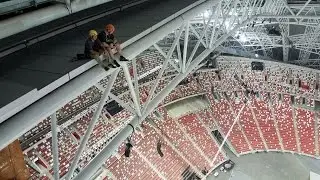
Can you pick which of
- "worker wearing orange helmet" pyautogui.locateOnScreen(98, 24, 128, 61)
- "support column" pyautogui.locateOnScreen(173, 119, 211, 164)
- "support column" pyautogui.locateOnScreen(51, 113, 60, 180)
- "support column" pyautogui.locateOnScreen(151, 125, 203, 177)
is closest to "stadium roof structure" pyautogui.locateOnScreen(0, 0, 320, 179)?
"support column" pyautogui.locateOnScreen(51, 113, 60, 180)

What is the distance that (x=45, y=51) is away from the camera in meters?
6.03

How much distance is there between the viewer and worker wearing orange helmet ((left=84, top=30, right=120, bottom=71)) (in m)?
5.35

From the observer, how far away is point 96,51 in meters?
5.41

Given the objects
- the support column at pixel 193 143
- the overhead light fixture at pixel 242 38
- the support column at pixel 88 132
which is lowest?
the support column at pixel 193 143

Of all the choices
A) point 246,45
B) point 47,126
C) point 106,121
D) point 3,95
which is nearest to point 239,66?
point 246,45

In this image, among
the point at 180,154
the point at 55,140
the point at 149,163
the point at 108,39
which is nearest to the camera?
the point at 55,140

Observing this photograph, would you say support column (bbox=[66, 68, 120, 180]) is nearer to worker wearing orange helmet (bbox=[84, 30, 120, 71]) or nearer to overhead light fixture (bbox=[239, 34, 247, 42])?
worker wearing orange helmet (bbox=[84, 30, 120, 71])

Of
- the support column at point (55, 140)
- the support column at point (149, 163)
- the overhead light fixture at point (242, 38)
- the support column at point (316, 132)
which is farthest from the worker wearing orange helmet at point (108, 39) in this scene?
the support column at point (316, 132)

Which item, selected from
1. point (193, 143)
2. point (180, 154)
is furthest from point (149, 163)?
point (193, 143)

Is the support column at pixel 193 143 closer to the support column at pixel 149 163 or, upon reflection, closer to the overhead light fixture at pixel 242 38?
the support column at pixel 149 163

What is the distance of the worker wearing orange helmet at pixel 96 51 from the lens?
211 inches

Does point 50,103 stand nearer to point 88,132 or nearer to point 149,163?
point 88,132

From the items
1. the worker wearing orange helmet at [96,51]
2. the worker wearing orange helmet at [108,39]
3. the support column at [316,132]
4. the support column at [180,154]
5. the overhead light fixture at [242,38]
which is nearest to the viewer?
the worker wearing orange helmet at [96,51]

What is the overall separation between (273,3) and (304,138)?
9.27 m
